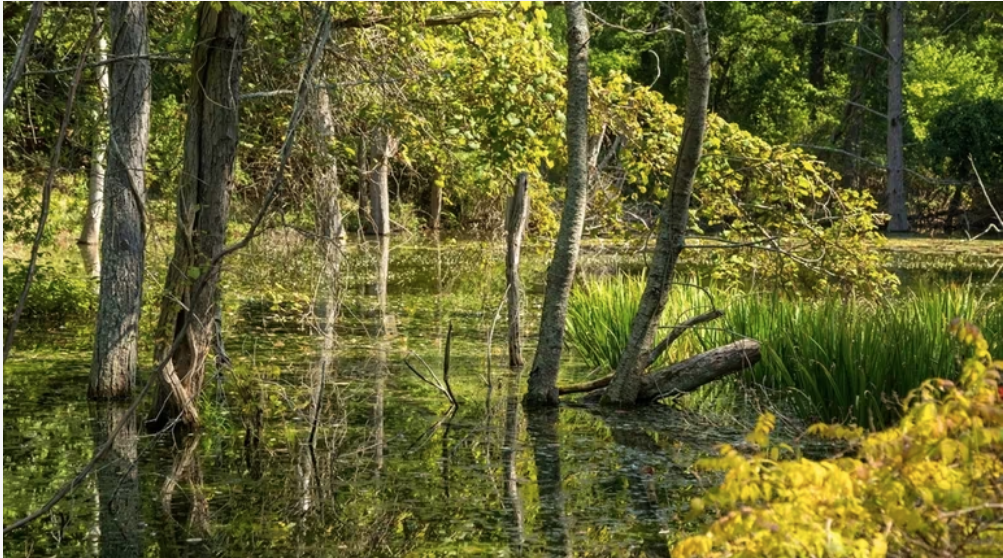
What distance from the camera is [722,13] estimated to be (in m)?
41.9

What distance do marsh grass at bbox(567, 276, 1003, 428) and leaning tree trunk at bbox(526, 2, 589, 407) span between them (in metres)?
1.17

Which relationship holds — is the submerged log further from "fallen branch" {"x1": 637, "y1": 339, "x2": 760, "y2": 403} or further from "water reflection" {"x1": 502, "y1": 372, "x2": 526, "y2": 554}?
"water reflection" {"x1": 502, "y1": 372, "x2": 526, "y2": 554}

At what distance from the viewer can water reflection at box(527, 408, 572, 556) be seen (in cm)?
668

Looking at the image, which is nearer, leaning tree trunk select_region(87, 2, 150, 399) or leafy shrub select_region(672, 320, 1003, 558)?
leafy shrub select_region(672, 320, 1003, 558)

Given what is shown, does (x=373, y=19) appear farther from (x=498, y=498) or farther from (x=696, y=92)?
(x=498, y=498)

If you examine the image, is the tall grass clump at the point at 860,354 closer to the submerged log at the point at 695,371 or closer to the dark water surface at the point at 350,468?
the submerged log at the point at 695,371

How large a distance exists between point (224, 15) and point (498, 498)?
12.1 feet

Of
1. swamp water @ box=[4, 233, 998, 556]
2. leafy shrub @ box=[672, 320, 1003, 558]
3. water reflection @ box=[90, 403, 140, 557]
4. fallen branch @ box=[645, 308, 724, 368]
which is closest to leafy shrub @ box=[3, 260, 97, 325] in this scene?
swamp water @ box=[4, 233, 998, 556]

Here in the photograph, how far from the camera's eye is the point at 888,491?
142 inches

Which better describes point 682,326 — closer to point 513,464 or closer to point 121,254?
point 513,464

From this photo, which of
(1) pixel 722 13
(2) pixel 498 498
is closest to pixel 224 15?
(2) pixel 498 498

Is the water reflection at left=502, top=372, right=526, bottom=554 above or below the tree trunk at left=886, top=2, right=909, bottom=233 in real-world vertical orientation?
below

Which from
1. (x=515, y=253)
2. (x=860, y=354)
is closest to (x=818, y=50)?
(x=515, y=253)

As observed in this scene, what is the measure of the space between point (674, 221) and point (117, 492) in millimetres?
4309
